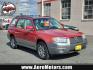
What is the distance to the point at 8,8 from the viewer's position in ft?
90.1

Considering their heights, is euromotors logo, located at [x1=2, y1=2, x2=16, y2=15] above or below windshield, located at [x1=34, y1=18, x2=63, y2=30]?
above

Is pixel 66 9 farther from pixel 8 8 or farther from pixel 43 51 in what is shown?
pixel 43 51

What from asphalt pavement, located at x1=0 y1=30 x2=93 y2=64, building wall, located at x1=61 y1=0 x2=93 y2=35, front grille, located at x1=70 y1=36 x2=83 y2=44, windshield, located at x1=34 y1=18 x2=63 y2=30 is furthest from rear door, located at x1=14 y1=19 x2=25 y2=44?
building wall, located at x1=61 y1=0 x2=93 y2=35

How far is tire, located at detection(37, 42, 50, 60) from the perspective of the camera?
9.48 meters

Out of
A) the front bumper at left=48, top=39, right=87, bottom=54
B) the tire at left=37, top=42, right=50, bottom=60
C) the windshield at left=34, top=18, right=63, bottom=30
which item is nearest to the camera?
the front bumper at left=48, top=39, right=87, bottom=54

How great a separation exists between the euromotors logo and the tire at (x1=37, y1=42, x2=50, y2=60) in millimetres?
17982

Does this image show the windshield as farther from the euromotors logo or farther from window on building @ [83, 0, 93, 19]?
the euromotors logo

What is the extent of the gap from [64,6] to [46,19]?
10.4 metres

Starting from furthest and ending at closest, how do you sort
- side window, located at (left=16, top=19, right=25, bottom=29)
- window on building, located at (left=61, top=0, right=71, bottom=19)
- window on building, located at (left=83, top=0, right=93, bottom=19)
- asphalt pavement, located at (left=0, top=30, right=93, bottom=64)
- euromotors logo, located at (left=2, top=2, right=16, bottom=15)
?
1. euromotors logo, located at (left=2, top=2, right=16, bottom=15)
2. window on building, located at (left=61, top=0, right=71, bottom=19)
3. window on building, located at (left=83, top=0, right=93, bottom=19)
4. side window, located at (left=16, top=19, right=25, bottom=29)
5. asphalt pavement, located at (left=0, top=30, right=93, bottom=64)

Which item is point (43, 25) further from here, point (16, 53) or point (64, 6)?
point (64, 6)

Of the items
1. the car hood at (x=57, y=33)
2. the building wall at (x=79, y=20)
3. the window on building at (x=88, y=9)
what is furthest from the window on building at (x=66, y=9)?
the car hood at (x=57, y=33)

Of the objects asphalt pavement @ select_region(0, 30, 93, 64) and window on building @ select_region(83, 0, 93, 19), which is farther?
window on building @ select_region(83, 0, 93, 19)

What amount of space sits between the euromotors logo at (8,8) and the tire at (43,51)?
59.0ft

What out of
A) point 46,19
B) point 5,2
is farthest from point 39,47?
point 5,2
